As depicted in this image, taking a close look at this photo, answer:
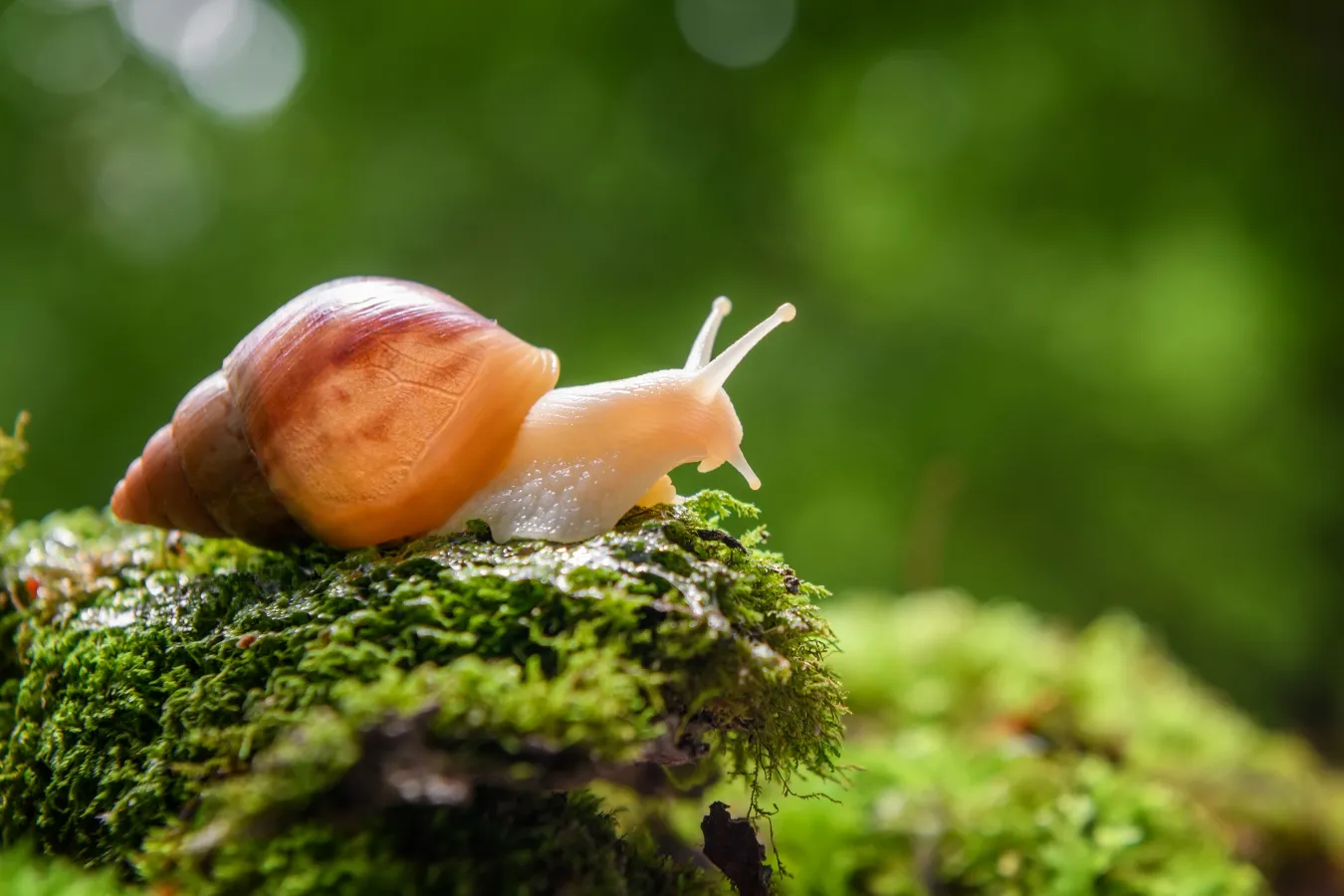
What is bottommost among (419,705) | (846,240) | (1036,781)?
(419,705)

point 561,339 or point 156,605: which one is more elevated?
point 561,339

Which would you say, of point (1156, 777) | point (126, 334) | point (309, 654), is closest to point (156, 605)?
point (309, 654)

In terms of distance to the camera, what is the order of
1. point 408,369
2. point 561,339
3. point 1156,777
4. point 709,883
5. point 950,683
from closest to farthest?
point 709,883 < point 408,369 < point 1156,777 < point 950,683 < point 561,339

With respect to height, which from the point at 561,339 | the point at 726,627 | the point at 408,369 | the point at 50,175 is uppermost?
the point at 561,339

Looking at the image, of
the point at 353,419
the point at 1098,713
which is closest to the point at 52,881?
the point at 353,419

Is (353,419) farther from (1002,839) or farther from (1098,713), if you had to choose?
(1098,713)

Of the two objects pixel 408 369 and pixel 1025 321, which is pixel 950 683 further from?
pixel 1025 321

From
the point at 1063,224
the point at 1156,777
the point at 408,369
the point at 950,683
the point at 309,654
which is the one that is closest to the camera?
the point at 309,654
